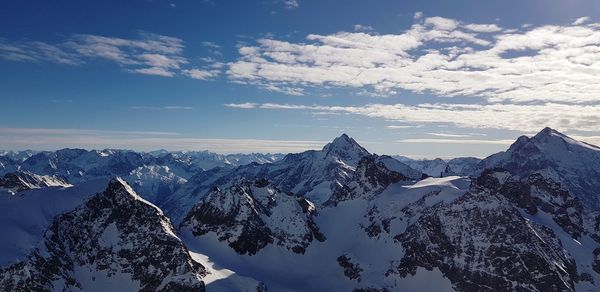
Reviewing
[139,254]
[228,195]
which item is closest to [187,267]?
[139,254]

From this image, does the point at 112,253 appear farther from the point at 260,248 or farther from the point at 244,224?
the point at 260,248

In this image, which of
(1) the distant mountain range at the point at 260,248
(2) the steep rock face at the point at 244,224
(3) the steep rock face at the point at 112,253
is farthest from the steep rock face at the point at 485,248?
(3) the steep rock face at the point at 112,253

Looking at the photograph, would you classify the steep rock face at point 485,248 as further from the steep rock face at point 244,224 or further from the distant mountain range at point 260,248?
the steep rock face at point 244,224

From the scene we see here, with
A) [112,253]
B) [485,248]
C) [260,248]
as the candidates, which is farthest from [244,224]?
[485,248]

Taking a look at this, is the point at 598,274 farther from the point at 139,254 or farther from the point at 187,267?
the point at 139,254

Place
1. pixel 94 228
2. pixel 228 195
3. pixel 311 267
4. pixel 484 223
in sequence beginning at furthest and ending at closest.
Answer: pixel 228 195 < pixel 311 267 < pixel 484 223 < pixel 94 228
